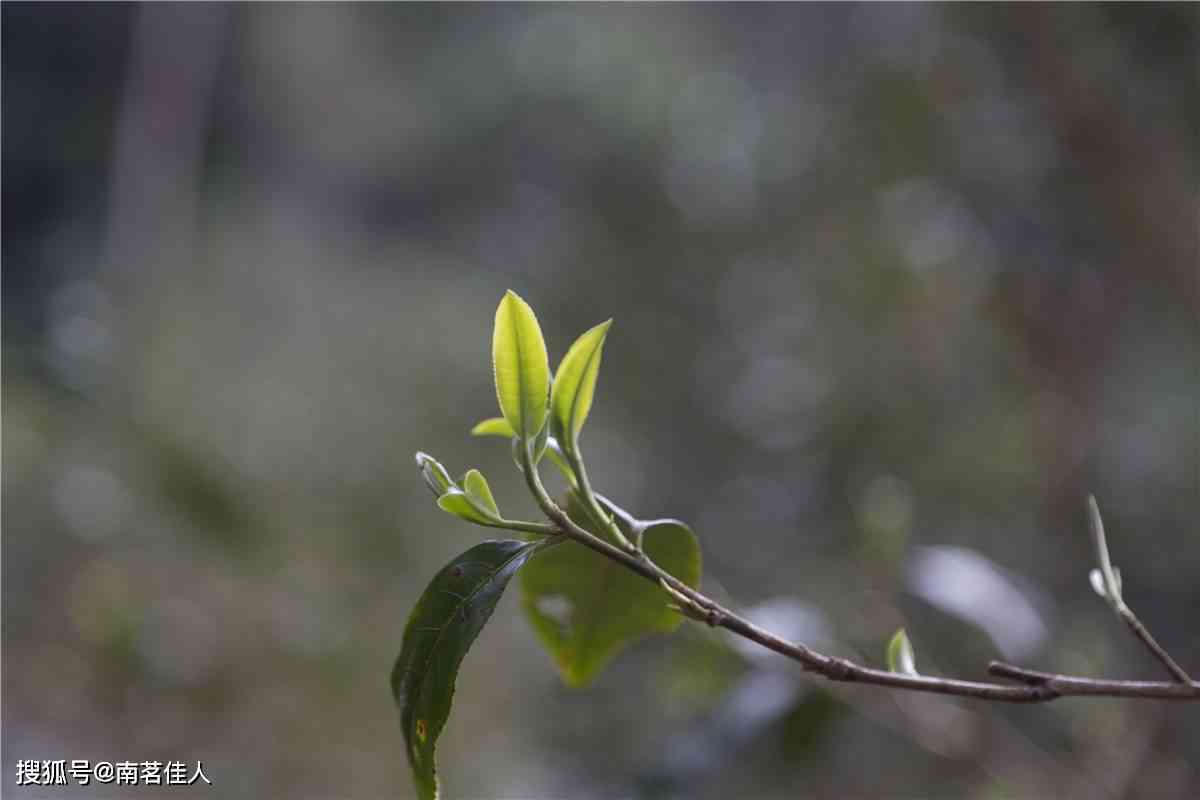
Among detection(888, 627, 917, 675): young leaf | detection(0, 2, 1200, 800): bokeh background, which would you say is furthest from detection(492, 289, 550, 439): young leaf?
detection(0, 2, 1200, 800): bokeh background

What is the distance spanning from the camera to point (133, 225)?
7.70 feet

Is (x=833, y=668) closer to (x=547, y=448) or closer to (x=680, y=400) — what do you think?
(x=547, y=448)

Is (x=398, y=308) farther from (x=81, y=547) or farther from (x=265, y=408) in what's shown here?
(x=81, y=547)

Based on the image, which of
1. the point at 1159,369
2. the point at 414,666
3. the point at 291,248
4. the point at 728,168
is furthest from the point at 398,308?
the point at 414,666

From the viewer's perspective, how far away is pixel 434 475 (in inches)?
13.6

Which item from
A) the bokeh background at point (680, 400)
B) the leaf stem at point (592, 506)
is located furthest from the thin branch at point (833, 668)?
the bokeh background at point (680, 400)

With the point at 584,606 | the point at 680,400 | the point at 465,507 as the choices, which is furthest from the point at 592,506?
the point at 680,400

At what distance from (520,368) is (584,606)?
163 millimetres

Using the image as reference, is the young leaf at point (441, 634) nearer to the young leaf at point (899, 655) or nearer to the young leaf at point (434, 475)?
the young leaf at point (434, 475)

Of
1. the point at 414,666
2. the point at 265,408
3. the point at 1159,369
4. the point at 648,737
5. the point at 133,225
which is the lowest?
the point at 414,666

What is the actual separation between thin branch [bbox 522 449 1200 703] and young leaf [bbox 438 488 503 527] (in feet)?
0.07

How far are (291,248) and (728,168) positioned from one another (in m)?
1.52

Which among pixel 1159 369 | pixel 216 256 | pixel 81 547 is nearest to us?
A: pixel 1159 369

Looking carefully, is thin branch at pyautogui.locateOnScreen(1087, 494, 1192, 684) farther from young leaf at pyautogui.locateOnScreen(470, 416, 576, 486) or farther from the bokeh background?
the bokeh background
